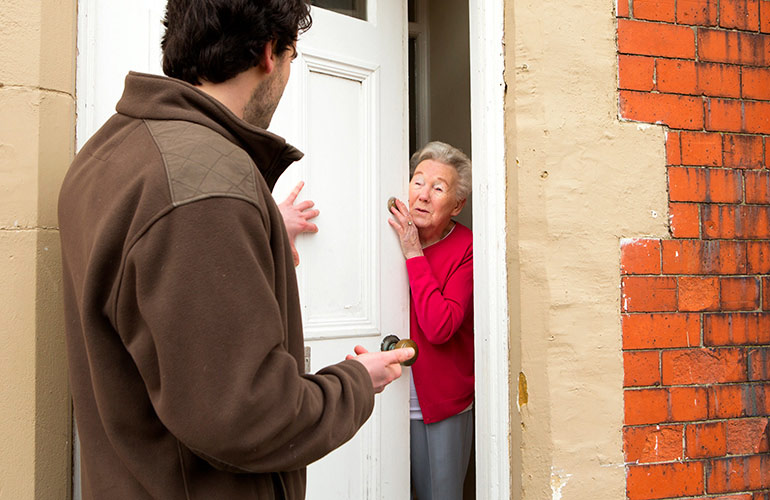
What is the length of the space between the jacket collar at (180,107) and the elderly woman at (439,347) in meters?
1.37

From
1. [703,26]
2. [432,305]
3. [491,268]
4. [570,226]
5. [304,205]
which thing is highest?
[703,26]

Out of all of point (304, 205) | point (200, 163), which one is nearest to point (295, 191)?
point (304, 205)

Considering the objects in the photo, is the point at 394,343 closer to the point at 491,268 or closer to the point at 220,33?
the point at 491,268

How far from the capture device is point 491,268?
2191 mm

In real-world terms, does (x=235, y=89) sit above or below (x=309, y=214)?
above

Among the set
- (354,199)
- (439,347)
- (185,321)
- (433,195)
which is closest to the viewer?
(185,321)

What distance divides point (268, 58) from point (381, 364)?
0.71 m

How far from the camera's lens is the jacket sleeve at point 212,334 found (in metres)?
0.98

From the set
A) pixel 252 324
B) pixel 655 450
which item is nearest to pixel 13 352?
pixel 252 324

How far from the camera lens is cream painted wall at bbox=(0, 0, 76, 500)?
159cm

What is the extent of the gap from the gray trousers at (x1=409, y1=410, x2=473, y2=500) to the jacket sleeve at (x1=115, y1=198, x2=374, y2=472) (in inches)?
69.6

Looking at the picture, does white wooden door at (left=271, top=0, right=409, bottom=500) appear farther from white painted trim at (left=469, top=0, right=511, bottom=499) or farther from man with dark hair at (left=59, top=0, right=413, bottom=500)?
man with dark hair at (left=59, top=0, right=413, bottom=500)

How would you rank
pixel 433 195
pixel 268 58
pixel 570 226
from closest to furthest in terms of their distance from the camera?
pixel 268 58, pixel 570 226, pixel 433 195

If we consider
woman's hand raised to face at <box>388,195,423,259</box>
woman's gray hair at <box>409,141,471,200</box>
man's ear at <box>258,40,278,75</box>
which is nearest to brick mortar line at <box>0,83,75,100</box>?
man's ear at <box>258,40,278,75</box>
